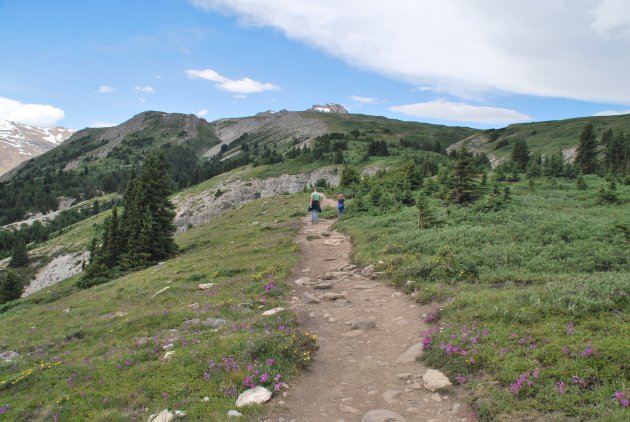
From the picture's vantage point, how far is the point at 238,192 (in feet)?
302

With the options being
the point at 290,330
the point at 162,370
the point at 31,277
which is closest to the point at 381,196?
the point at 290,330

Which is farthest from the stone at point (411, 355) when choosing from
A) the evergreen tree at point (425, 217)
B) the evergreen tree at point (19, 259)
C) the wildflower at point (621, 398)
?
the evergreen tree at point (19, 259)

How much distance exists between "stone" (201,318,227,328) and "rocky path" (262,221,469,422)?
8.80ft

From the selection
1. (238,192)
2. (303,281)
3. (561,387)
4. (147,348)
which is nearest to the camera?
(561,387)

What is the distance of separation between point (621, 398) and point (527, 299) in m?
4.07

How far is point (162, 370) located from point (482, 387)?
7441 millimetres

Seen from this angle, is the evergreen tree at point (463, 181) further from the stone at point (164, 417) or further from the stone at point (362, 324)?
the stone at point (164, 417)

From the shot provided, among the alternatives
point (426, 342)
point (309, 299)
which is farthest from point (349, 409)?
point (309, 299)

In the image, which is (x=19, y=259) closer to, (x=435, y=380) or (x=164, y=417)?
(x=164, y=417)

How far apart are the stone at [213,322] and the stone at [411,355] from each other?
612 cm

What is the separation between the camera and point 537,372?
22.5 ft

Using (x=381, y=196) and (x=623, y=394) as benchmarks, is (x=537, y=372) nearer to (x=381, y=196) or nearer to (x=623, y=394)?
(x=623, y=394)

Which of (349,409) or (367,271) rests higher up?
(367,271)

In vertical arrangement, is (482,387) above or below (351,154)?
below
